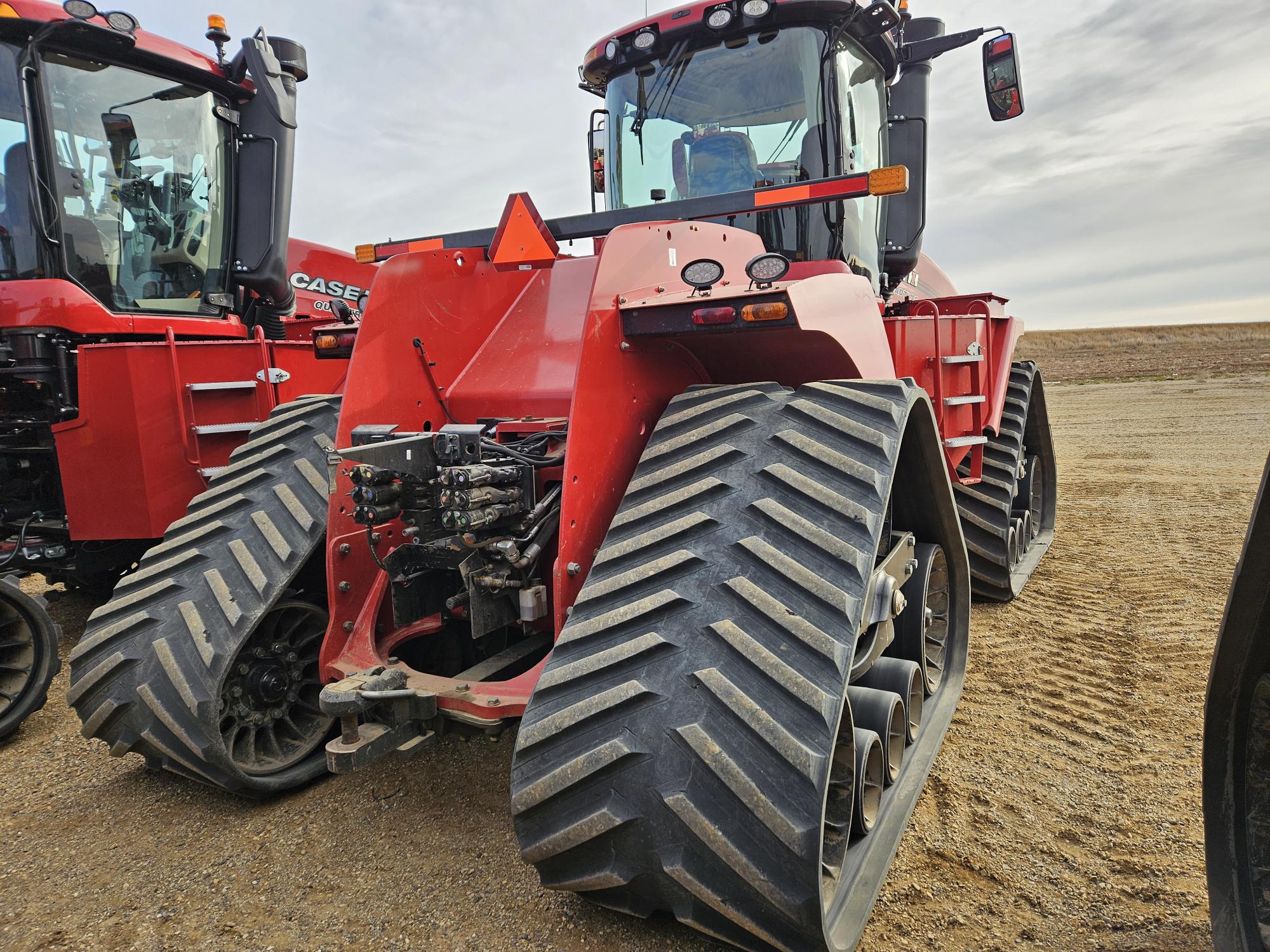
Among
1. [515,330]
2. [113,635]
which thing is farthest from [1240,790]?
[113,635]

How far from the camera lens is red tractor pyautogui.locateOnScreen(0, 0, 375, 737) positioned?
471 cm

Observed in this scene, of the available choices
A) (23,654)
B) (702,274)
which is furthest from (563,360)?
(23,654)

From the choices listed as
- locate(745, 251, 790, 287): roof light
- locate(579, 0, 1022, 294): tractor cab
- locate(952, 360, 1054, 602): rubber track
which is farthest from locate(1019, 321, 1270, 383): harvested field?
locate(745, 251, 790, 287): roof light

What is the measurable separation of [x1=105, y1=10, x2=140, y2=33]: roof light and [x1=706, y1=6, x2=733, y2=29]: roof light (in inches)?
141

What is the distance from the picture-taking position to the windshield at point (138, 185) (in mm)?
5012

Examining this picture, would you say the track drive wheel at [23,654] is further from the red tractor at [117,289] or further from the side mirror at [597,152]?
the side mirror at [597,152]

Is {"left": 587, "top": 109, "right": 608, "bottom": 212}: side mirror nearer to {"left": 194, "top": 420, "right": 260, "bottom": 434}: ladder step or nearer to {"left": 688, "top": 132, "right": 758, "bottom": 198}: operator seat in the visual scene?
{"left": 688, "top": 132, "right": 758, "bottom": 198}: operator seat

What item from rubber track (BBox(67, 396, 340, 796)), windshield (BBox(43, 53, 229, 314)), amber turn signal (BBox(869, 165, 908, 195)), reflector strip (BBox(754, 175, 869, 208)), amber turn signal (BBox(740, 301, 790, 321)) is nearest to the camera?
amber turn signal (BBox(740, 301, 790, 321))

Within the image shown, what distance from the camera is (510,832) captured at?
273cm

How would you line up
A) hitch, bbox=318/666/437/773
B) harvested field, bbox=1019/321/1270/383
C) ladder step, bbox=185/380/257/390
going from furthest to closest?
harvested field, bbox=1019/321/1270/383 → ladder step, bbox=185/380/257/390 → hitch, bbox=318/666/437/773

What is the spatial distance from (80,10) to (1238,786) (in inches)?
249

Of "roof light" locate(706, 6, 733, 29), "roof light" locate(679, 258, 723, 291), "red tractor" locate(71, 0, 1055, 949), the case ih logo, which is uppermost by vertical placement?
"roof light" locate(706, 6, 733, 29)

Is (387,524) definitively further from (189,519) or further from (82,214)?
(82,214)

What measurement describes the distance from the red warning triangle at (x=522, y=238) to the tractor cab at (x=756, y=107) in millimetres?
1210
